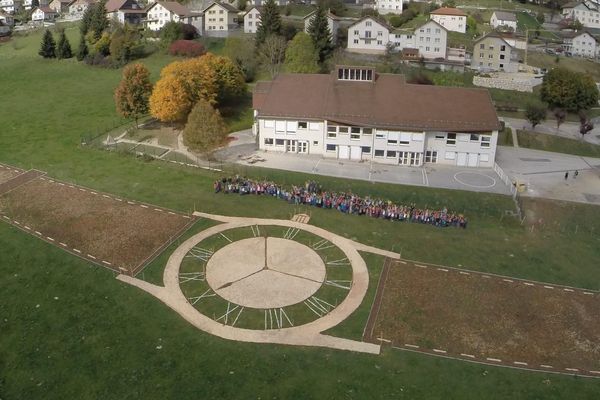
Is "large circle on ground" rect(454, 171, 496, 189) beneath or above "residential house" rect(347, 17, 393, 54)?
beneath

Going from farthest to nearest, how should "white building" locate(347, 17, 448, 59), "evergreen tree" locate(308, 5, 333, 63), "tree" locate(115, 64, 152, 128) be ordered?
"white building" locate(347, 17, 448, 59) < "evergreen tree" locate(308, 5, 333, 63) < "tree" locate(115, 64, 152, 128)

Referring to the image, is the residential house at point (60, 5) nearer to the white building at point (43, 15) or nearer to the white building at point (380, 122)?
the white building at point (43, 15)

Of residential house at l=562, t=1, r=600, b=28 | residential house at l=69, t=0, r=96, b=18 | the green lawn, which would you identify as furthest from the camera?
residential house at l=562, t=1, r=600, b=28

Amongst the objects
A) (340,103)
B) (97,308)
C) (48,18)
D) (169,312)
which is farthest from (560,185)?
(48,18)

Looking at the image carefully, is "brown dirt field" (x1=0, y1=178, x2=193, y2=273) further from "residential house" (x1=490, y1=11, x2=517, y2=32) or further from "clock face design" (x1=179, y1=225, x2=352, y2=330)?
"residential house" (x1=490, y1=11, x2=517, y2=32)

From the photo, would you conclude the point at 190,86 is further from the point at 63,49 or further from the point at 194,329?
the point at 63,49

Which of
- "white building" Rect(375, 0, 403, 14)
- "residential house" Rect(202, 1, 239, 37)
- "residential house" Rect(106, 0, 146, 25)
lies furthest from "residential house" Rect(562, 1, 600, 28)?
"residential house" Rect(106, 0, 146, 25)

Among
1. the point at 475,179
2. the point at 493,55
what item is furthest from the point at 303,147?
the point at 493,55

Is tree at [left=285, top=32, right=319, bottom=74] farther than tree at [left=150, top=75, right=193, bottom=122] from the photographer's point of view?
Yes
